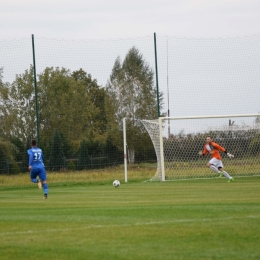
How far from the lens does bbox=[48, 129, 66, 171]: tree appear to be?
107 ft

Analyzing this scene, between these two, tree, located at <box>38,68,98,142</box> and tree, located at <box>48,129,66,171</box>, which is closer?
tree, located at <box>48,129,66,171</box>

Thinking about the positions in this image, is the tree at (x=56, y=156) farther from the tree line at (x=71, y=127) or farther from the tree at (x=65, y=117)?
the tree at (x=65, y=117)

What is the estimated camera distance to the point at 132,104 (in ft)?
153

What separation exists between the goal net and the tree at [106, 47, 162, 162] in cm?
189

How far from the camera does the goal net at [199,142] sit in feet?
108

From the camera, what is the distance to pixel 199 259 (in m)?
8.11

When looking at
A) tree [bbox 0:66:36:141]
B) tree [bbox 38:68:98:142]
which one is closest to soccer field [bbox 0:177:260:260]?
tree [bbox 38:68:98:142]

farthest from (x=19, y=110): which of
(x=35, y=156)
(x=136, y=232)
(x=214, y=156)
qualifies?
(x=136, y=232)

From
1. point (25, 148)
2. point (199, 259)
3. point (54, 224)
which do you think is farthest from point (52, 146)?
point (199, 259)

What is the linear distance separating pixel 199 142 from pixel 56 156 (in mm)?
7061

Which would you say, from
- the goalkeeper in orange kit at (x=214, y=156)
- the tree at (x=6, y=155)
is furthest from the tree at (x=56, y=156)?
the goalkeeper in orange kit at (x=214, y=156)

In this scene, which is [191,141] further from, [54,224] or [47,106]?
[54,224]

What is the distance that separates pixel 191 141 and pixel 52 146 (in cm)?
681

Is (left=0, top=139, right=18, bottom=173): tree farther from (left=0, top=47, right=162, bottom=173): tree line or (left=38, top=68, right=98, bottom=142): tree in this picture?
(left=38, top=68, right=98, bottom=142): tree
